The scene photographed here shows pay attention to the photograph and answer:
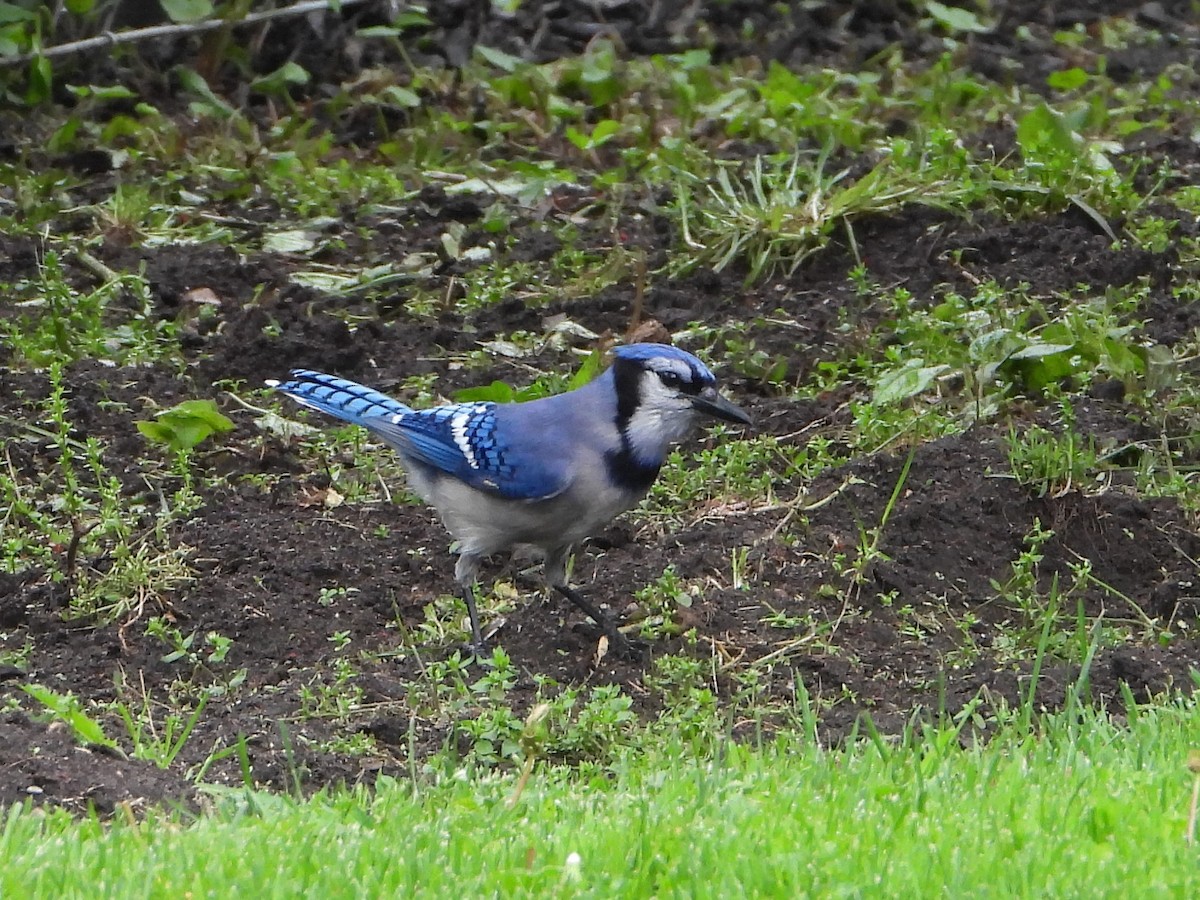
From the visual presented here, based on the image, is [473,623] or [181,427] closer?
[473,623]

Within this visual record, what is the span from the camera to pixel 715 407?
5906mm

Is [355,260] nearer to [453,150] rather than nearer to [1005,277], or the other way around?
[453,150]

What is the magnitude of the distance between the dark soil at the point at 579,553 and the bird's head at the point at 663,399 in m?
0.47

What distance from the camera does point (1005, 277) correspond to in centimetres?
777

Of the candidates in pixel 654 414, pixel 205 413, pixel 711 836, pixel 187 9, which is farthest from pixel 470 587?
pixel 187 9

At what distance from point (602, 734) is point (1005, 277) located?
3.44 meters

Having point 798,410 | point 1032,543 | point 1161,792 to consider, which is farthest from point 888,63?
point 1161,792

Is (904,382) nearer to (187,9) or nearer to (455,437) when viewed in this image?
(455,437)

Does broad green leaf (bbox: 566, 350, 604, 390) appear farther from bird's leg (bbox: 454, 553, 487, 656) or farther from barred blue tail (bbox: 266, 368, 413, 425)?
bird's leg (bbox: 454, 553, 487, 656)

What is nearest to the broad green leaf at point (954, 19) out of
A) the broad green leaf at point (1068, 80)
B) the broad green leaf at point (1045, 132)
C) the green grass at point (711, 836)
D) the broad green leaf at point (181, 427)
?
the broad green leaf at point (1068, 80)

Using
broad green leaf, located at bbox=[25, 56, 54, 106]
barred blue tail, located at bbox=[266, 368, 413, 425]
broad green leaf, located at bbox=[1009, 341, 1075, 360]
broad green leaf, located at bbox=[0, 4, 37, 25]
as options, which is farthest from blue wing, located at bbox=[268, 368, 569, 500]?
broad green leaf, located at bbox=[25, 56, 54, 106]

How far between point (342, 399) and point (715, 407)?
129 centimetres

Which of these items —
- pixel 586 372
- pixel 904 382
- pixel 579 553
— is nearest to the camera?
pixel 579 553

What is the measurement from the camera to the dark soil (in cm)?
532
